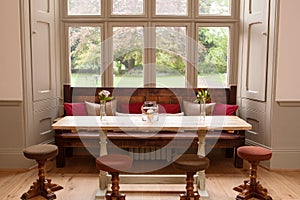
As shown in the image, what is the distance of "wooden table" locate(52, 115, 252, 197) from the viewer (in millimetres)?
3135

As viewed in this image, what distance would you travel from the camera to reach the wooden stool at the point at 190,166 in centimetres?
297

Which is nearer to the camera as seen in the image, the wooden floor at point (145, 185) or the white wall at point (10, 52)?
the wooden floor at point (145, 185)

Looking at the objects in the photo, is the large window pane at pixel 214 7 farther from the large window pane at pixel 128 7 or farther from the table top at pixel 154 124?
the table top at pixel 154 124

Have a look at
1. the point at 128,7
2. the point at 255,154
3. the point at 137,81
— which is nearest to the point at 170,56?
the point at 137,81

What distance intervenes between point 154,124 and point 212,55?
7.05 ft

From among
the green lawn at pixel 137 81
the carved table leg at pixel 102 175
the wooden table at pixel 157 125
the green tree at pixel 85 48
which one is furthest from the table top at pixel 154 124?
the green tree at pixel 85 48

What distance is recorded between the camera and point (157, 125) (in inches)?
125

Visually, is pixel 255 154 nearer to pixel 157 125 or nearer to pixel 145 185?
pixel 157 125

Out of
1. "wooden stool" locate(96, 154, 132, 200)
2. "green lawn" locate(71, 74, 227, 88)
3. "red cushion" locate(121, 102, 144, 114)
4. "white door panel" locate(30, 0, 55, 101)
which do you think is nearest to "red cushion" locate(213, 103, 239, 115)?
"green lawn" locate(71, 74, 227, 88)

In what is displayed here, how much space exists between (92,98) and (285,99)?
2.60 meters

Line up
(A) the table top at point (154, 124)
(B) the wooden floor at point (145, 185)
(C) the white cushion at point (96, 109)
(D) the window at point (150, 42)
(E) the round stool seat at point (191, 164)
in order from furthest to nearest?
1. (D) the window at point (150, 42)
2. (C) the white cushion at point (96, 109)
3. (B) the wooden floor at point (145, 185)
4. (A) the table top at point (154, 124)
5. (E) the round stool seat at point (191, 164)

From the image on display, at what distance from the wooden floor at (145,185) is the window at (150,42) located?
1.34 m

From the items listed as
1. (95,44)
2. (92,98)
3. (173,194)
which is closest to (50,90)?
(92,98)

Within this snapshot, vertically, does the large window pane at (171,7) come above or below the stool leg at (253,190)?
above
